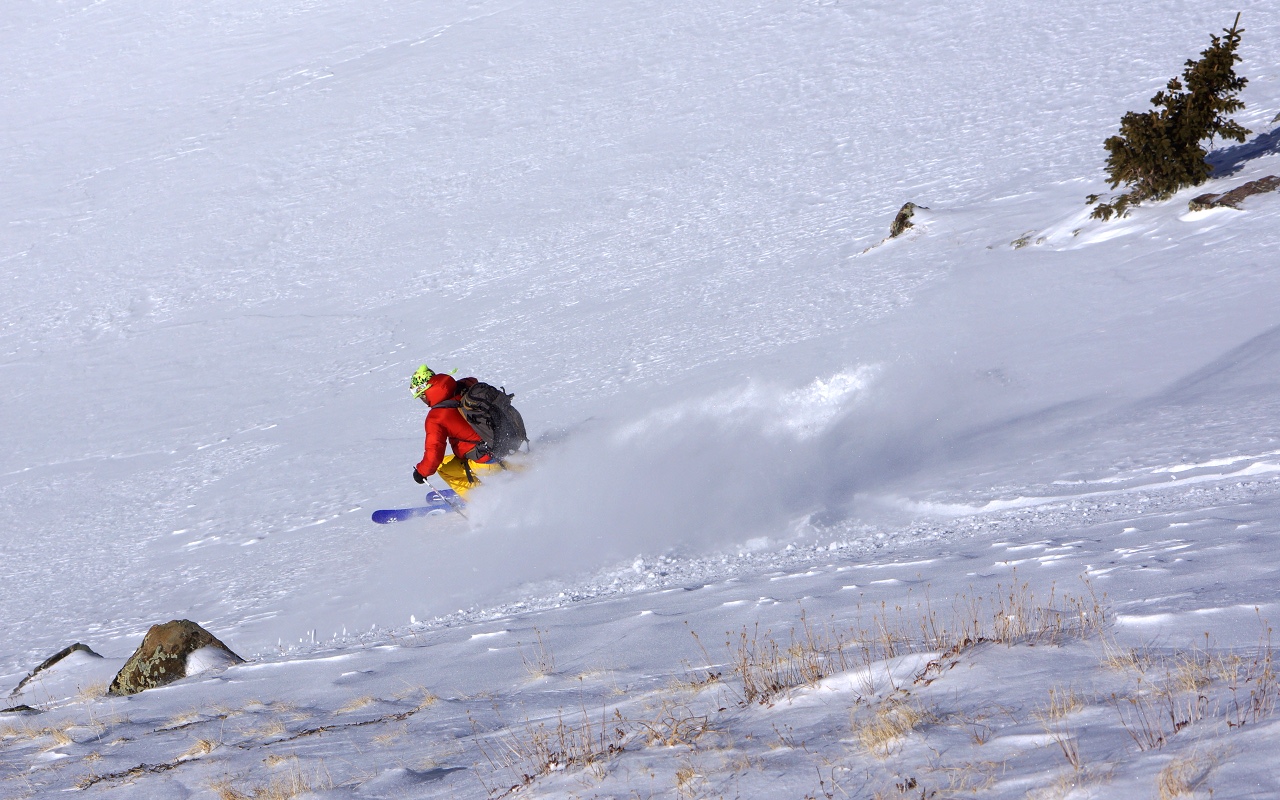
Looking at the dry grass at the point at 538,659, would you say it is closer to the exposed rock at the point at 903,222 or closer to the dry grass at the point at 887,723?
the dry grass at the point at 887,723

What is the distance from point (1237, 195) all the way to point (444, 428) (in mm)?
10734

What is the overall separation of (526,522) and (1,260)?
28507mm

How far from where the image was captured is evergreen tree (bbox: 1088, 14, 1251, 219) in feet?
47.2

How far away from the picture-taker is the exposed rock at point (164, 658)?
24.6 feet

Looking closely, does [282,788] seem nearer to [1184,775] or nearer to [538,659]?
[538,659]

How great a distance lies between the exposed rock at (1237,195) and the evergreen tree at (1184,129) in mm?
549

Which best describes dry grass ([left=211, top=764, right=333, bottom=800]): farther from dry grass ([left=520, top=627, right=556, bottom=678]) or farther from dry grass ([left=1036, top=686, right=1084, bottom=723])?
dry grass ([left=1036, top=686, right=1084, bottom=723])

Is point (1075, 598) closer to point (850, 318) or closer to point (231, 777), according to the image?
point (231, 777)

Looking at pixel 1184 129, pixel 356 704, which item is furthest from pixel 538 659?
pixel 1184 129

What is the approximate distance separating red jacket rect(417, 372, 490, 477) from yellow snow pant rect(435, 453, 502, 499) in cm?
45

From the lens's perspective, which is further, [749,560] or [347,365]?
[347,365]

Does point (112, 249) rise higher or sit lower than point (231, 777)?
higher

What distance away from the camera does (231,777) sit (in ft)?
16.0

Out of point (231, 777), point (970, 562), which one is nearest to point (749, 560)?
point (970, 562)
